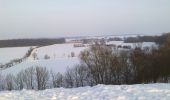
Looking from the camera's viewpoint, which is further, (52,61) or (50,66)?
(52,61)

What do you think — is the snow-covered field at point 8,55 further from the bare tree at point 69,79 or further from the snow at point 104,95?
the snow at point 104,95

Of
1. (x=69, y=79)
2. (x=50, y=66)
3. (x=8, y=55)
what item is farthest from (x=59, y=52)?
(x=69, y=79)

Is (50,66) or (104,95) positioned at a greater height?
(104,95)

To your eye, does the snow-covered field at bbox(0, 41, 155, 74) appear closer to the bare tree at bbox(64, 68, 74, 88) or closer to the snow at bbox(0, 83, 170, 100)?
the bare tree at bbox(64, 68, 74, 88)

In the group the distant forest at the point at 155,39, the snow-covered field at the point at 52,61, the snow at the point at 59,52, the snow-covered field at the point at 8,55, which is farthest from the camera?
the snow at the point at 59,52

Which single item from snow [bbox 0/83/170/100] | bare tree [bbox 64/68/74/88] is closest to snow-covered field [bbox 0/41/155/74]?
bare tree [bbox 64/68/74/88]

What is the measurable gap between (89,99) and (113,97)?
0.72 metres

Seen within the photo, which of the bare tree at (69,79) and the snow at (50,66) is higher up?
the bare tree at (69,79)

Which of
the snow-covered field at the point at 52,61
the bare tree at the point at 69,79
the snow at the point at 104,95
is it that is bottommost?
the snow-covered field at the point at 52,61

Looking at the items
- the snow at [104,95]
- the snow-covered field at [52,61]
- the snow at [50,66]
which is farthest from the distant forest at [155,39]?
the snow at [104,95]

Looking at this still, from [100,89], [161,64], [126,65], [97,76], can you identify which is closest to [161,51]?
[161,64]

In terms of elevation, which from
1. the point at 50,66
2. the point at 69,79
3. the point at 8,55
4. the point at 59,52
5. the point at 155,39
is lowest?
the point at 59,52

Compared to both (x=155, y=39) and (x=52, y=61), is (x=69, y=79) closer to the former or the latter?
(x=52, y=61)

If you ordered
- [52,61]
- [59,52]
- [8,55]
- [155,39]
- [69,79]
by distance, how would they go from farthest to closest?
[59,52] < [8,55] < [155,39] < [52,61] < [69,79]
